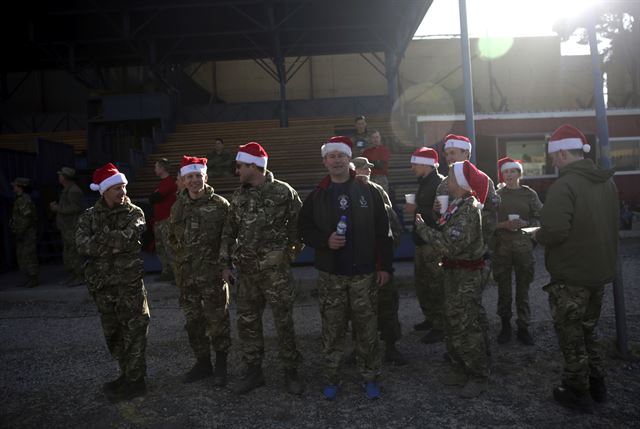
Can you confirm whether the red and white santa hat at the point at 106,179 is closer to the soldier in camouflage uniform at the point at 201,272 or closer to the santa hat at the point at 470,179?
the soldier in camouflage uniform at the point at 201,272

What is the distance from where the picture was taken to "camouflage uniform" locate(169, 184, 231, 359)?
393 cm

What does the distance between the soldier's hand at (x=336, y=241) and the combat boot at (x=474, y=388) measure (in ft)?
4.96

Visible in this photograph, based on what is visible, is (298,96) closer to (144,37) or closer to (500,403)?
(144,37)

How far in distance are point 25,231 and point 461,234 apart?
749 centimetres

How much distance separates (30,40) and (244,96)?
10050mm

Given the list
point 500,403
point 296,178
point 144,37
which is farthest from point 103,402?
point 144,37

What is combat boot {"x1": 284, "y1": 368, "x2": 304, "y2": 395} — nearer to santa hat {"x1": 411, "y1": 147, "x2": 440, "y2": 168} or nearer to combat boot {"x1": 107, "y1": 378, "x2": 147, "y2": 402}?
combat boot {"x1": 107, "y1": 378, "x2": 147, "y2": 402}

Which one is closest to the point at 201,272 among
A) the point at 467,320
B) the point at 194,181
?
the point at 194,181

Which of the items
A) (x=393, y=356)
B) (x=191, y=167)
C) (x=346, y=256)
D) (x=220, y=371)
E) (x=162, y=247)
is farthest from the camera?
(x=162, y=247)

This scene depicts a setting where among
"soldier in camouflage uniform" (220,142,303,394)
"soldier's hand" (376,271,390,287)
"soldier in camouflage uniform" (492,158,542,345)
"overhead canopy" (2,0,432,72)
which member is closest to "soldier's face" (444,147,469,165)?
"soldier in camouflage uniform" (492,158,542,345)

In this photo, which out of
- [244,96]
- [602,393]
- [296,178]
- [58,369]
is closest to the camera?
[602,393]

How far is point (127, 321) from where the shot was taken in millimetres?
3680

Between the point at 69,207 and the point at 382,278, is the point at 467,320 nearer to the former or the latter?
the point at 382,278

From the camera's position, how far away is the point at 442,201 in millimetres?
3414
